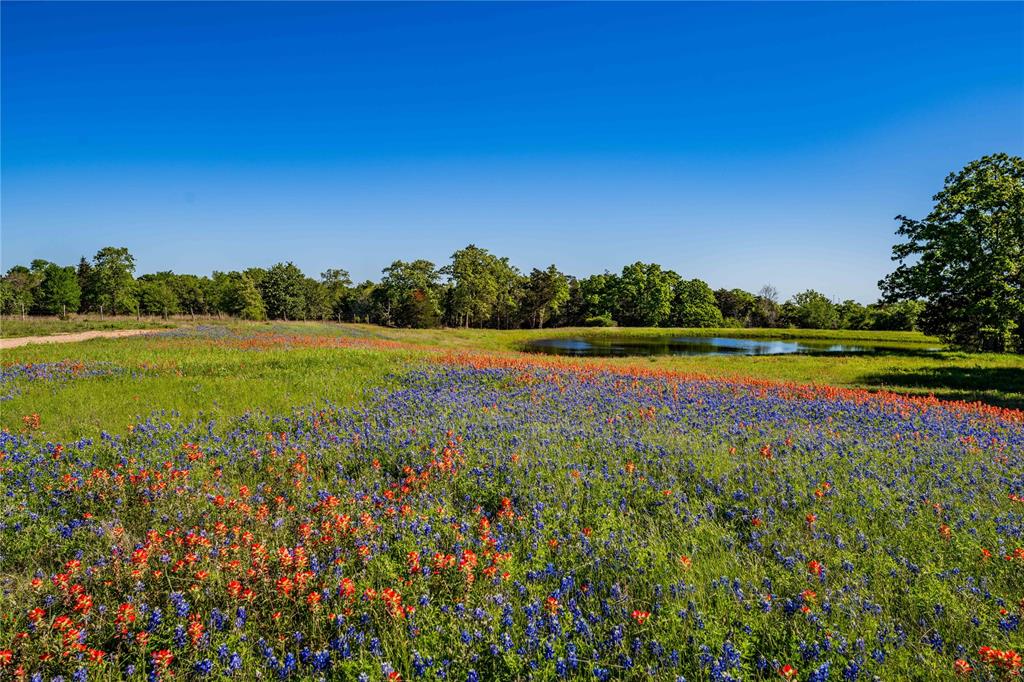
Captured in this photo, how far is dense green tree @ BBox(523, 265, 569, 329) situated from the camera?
104 meters

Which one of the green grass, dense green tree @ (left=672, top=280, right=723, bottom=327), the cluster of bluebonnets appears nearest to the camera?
the cluster of bluebonnets

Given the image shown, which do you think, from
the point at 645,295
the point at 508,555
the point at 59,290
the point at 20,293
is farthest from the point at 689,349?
the point at 20,293

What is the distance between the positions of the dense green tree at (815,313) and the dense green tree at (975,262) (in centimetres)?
8360

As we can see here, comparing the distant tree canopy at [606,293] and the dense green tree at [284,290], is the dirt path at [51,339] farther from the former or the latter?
the dense green tree at [284,290]

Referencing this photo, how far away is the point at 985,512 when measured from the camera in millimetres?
5059

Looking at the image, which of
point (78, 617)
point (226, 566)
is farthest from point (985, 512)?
point (78, 617)

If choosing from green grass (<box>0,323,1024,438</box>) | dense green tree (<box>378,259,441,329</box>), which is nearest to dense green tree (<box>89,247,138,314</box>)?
dense green tree (<box>378,259,441,329</box>)

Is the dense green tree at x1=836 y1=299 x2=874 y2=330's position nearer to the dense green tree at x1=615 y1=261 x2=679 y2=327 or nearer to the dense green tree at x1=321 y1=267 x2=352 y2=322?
the dense green tree at x1=615 y1=261 x2=679 y2=327

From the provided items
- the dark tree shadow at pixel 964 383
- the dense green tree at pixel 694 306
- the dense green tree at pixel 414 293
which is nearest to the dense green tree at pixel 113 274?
the dense green tree at pixel 414 293

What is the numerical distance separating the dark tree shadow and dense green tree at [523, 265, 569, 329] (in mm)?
82137

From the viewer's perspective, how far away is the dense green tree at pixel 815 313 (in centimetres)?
11050

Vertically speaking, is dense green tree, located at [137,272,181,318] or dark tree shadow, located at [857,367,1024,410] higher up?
dense green tree, located at [137,272,181,318]

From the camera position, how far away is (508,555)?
404 centimetres

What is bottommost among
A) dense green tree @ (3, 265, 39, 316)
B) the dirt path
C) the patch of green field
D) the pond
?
the pond
